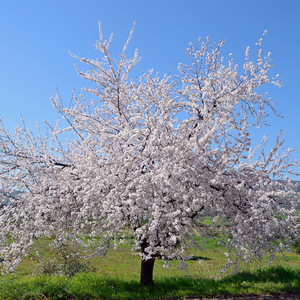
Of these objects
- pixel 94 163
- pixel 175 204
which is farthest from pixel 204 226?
pixel 94 163

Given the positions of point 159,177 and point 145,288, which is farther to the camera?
point 145,288

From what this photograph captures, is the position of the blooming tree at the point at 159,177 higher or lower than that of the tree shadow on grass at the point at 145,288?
higher

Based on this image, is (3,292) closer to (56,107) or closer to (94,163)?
(94,163)

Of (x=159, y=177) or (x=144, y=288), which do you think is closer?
(x=159, y=177)

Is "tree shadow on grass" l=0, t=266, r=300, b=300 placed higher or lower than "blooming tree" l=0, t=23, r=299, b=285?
lower

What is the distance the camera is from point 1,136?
8594mm

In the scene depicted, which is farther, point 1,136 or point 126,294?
point 1,136

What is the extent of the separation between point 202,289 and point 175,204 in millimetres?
3775

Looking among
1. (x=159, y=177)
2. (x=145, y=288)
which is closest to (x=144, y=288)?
(x=145, y=288)

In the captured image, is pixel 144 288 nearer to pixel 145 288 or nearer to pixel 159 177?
pixel 145 288

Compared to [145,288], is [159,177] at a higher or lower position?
higher

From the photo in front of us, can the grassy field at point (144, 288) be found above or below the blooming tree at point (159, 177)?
below

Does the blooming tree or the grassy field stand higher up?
the blooming tree

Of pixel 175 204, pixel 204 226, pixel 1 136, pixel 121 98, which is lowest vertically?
pixel 204 226
